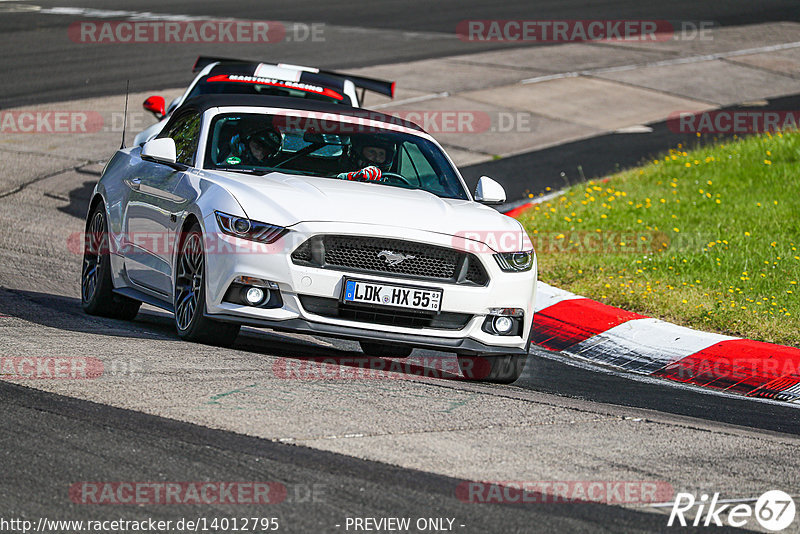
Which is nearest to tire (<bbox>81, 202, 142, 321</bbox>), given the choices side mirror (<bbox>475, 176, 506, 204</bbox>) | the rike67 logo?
side mirror (<bbox>475, 176, 506, 204</bbox>)

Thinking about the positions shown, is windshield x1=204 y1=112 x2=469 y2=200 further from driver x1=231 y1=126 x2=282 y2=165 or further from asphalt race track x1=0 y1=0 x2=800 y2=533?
asphalt race track x1=0 y1=0 x2=800 y2=533

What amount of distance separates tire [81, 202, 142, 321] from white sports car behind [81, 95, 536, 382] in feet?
0.06

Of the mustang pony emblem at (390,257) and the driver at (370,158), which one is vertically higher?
the driver at (370,158)

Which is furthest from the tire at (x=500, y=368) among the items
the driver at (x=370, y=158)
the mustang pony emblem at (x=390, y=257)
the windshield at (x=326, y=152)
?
the driver at (x=370, y=158)

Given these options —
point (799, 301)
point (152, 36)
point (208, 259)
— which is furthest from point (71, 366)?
point (152, 36)

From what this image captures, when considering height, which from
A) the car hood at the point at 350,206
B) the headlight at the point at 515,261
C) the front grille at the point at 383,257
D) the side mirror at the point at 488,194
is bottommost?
the headlight at the point at 515,261

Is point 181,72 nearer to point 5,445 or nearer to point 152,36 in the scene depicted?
point 152,36

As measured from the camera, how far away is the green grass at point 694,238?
9.91 meters

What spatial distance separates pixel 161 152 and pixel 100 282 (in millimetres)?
1227

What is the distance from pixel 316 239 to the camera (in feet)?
22.6

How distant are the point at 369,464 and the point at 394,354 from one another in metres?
3.76

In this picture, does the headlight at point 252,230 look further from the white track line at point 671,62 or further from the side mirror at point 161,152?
the white track line at point 671,62

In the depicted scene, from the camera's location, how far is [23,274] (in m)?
10.0

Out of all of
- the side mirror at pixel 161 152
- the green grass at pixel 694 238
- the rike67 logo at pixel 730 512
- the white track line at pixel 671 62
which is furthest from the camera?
the white track line at pixel 671 62
